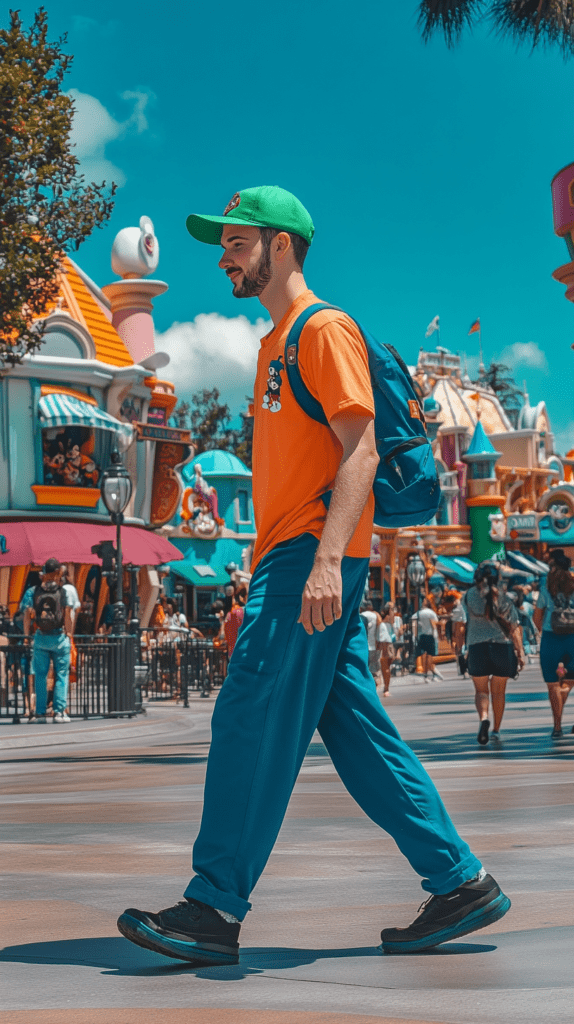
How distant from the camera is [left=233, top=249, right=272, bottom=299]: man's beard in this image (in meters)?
3.81

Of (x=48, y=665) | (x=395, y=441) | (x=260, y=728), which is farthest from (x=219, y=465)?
(x=260, y=728)

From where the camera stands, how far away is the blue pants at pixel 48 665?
15359 millimetres

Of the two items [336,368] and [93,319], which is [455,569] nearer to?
[93,319]

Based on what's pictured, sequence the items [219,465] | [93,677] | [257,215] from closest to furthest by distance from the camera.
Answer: [257,215] → [93,677] → [219,465]

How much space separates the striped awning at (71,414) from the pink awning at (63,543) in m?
2.20

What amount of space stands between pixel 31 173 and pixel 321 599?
44.1 ft

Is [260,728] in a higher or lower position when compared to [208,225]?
lower

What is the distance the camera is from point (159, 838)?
6133mm

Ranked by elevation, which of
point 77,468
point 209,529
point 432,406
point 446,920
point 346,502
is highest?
point 432,406

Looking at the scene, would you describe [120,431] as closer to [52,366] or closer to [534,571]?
[52,366]

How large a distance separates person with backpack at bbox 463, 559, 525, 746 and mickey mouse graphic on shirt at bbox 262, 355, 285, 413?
832cm

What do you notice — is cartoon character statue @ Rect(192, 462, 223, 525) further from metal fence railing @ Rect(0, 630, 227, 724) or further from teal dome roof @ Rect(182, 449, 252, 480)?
metal fence railing @ Rect(0, 630, 227, 724)

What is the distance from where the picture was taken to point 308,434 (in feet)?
11.8

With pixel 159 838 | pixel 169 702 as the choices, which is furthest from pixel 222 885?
pixel 169 702
